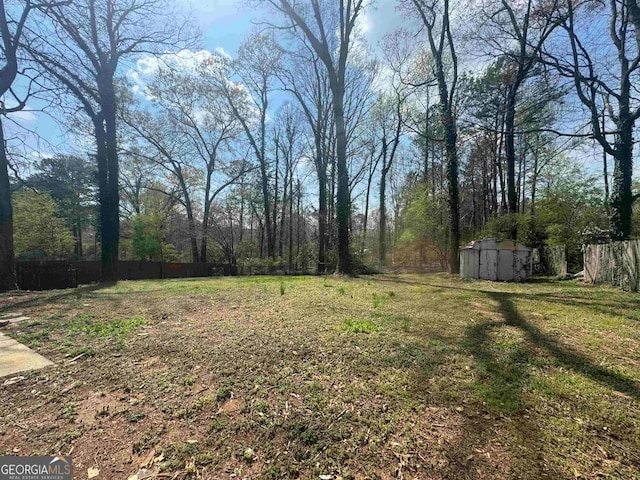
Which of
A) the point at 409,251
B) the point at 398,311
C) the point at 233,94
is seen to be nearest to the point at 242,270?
the point at 409,251

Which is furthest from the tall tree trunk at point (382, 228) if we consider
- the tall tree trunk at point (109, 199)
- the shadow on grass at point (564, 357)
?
the shadow on grass at point (564, 357)

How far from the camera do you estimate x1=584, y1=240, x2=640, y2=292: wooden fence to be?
21.8ft

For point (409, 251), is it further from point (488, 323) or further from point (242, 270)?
point (488, 323)

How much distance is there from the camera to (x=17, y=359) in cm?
246

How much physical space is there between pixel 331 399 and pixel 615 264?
9.74 meters

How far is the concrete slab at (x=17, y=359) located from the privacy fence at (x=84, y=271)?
8435 mm

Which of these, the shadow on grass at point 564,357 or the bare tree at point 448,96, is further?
the bare tree at point 448,96

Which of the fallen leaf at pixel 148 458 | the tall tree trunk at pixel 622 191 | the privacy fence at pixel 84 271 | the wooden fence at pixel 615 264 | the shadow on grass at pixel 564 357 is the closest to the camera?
the fallen leaf at pixel 148 458

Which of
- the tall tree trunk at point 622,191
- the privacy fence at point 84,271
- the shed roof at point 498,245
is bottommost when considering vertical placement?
the privacy fence at point 84,271

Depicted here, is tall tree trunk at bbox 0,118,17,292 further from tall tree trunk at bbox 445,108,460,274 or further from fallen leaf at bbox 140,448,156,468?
tall tree trunk at bbox 445,108,460,274

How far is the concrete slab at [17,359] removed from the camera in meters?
2.28

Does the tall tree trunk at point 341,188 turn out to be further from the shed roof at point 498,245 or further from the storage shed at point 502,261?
the shed roof at point 498,245

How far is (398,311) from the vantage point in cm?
426

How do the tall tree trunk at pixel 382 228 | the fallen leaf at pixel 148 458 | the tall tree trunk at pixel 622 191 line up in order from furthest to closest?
the tall tree trunk at pixel 382 228
the tall tree trunk at pixel 622 191
the fallen leaf at pixel 148 458
